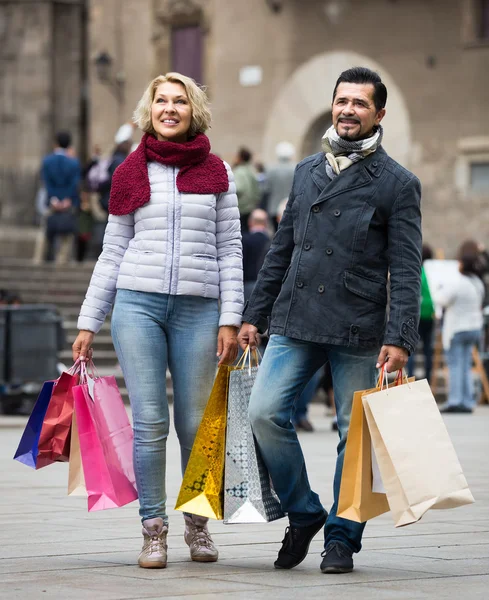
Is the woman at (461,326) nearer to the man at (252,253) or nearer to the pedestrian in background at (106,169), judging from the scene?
the man at (252,253)

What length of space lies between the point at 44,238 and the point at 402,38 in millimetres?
6275

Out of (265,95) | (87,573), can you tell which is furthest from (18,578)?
(265,95)

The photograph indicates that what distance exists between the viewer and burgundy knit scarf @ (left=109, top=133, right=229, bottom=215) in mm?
6715

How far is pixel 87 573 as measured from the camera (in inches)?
248

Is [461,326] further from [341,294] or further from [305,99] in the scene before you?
[341,294]

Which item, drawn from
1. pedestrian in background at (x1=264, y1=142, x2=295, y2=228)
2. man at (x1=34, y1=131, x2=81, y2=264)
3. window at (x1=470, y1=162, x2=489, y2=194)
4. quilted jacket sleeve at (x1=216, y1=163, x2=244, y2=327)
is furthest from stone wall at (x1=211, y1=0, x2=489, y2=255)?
quilted jacket sleeve at (x1=216, y1=163, x2=244, y2=327)

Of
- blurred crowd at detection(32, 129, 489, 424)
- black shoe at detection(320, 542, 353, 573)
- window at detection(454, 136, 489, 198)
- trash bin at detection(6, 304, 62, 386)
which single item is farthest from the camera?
window at detection(454, 136, 489, 198)

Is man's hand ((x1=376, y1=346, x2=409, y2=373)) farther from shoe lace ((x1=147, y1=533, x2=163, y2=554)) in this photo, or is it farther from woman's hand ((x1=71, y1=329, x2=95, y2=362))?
woman's hand ((x1=71, y1=329, x2=95, y2=362))

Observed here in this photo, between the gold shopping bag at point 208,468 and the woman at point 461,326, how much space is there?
10573mm

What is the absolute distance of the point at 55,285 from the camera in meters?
21.9

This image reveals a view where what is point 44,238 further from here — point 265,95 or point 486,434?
point 486,434

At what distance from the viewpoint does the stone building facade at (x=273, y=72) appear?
24.0 meters

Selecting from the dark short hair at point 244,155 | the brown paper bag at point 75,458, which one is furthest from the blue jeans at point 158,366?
the dark short hair at point 244,155

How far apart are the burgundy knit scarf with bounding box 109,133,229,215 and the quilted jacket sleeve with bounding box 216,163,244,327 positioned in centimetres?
8
